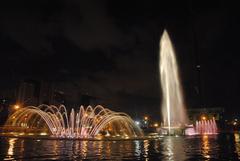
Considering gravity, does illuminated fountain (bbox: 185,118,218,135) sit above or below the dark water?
above

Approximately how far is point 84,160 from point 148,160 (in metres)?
5.00

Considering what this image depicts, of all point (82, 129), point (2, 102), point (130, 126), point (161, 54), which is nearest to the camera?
point (82, 129)

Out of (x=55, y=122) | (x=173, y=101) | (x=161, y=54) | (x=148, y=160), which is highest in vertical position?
(x=161, y=54)

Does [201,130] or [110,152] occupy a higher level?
[201,130]

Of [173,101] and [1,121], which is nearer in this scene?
[173,101]

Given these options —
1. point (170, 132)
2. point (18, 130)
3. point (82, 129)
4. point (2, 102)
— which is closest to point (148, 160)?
point (82, 129)

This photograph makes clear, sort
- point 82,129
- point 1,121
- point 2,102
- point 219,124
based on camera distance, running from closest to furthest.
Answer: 1. point 82,129
2. point 1,121
3. point 2,102
4. point 219,124

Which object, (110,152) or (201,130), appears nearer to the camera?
(110,152)

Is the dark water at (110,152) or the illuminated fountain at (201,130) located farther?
the illuminated fountain at (201,130)

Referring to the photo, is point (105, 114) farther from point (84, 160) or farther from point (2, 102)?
point (2, 102)

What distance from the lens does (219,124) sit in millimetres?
174875

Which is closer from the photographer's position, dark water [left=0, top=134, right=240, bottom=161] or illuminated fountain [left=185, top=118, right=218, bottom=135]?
dark water [left=0, top=134, right=240, bottom=161]

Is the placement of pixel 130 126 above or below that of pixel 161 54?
below

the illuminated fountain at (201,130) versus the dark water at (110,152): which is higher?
the illuminated fountain at (201,130)
